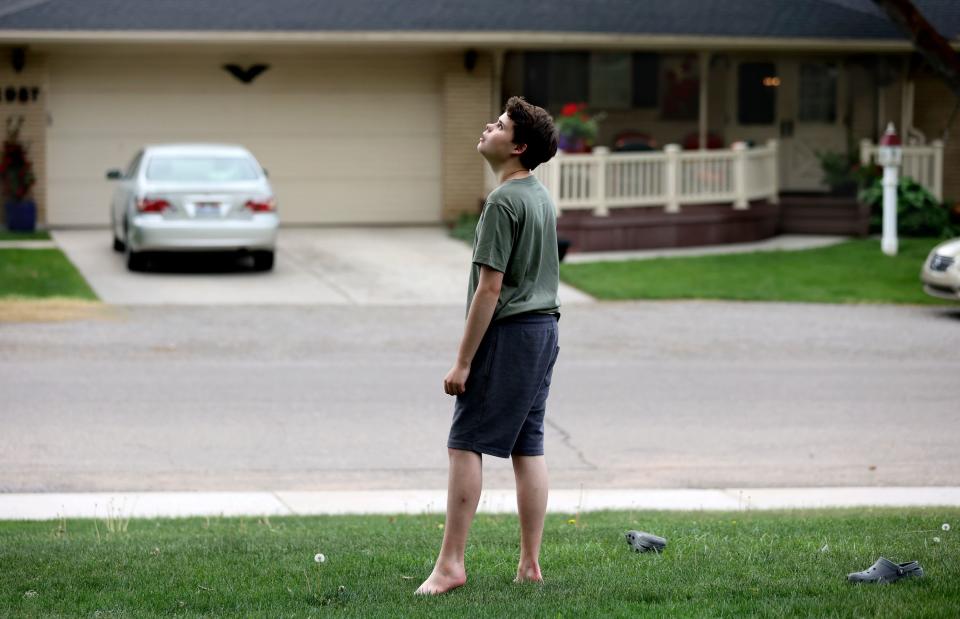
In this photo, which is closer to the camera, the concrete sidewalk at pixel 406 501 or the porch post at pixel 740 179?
the concrete sidewalk at pixel 406 501

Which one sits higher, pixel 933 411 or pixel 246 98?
pixel 246 98

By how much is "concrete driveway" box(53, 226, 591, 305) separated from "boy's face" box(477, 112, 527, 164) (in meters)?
11.2

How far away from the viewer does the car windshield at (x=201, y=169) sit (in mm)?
17750

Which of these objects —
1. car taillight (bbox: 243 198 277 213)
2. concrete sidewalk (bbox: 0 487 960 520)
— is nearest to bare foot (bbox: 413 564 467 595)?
concrete sidewalk (bbox: 0 487 960 520)

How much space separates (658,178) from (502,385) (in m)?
16.8

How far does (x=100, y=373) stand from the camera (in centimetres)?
1162

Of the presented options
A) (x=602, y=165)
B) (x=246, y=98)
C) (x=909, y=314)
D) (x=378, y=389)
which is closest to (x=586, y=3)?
(x=602, y=165)

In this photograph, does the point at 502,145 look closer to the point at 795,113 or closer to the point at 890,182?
the point at 890,182

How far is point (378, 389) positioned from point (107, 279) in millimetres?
7312

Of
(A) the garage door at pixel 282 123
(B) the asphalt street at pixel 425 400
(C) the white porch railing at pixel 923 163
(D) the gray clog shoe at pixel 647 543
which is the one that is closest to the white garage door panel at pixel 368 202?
(A) the garage door at pixel 282 123

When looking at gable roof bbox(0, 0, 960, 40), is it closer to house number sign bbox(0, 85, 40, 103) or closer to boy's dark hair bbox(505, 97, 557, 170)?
house number sign bbox(0, 85, 40, 103)

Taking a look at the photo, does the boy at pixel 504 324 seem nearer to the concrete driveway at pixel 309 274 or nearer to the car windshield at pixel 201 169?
the concrete driveway at pixel 309 274

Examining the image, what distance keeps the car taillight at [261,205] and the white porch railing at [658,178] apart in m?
4.23

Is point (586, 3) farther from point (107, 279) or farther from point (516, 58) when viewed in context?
point (107, 279)
